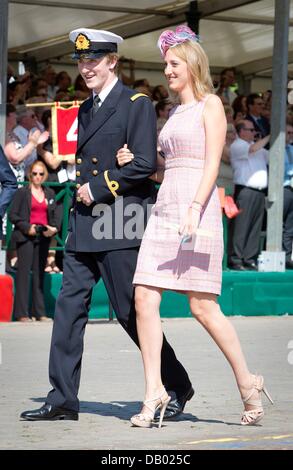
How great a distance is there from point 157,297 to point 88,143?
0.96m

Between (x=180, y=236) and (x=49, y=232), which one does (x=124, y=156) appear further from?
(x=49, y=232)

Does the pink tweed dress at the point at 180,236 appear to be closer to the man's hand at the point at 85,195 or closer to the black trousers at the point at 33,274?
the man's hand at the point at 85,195

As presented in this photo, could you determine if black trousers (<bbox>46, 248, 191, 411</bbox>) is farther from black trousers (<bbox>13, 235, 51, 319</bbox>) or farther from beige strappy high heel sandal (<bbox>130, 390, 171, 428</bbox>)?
black trousers (<bbox>13, 235, 51, 319</bbox>)

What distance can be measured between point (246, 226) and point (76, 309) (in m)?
8.61

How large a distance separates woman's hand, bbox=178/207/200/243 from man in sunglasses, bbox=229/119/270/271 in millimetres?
8760

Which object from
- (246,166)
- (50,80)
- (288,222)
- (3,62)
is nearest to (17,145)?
(3,62)

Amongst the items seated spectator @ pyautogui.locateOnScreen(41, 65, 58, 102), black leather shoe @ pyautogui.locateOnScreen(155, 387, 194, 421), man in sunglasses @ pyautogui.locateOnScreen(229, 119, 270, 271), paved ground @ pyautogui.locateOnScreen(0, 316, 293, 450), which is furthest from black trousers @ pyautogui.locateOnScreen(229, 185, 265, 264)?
black leather shoe @ pyautogui.locateOnScreen(155, 387, 194, 421)

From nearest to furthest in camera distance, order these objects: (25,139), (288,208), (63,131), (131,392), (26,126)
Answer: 1. (131,392)
2. (63,131)
3. (25,139)
4. (26,126)
5. (288,208)

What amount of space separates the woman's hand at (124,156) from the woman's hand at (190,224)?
1.59 feet

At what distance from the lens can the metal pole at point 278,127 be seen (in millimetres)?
15523

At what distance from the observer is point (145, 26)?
18141 mm

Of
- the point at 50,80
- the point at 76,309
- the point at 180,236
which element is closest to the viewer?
the point at 180,236

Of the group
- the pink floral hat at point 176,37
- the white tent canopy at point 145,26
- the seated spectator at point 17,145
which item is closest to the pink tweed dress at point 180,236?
the pink floral hat at point 176,37
